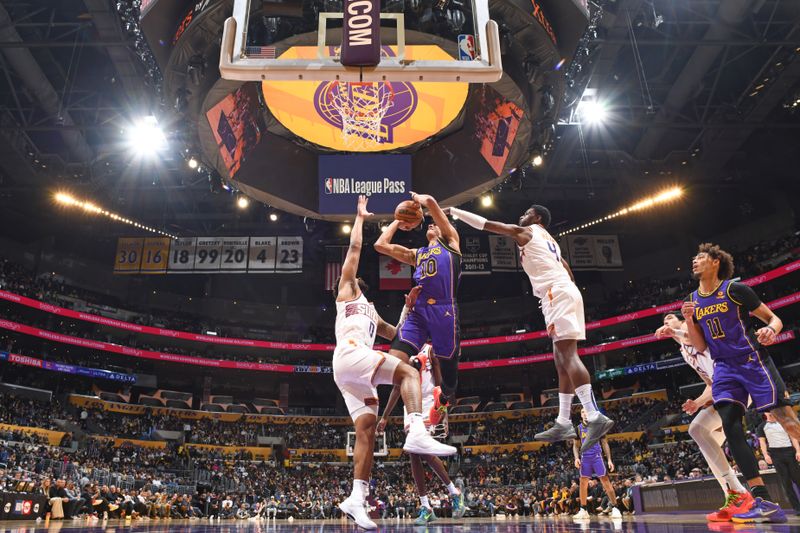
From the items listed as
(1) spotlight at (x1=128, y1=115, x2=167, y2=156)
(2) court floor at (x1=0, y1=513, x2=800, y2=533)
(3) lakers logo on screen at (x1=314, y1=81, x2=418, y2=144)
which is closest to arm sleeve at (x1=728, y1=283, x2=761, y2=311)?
(2) court floor at (x1=0, y1=513, x2=800, y2=533)

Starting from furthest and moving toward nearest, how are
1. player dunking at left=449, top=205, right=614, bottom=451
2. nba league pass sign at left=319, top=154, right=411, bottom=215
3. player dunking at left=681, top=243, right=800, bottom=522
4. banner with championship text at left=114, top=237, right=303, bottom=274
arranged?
banner with championship text at left=114, top=237, right=303, bottom=274, nba league pass sign at left=319, top=154, right=411, bottom=215, player dunking at left=449, top=205, right=614, bottom=451, player dunking at left=681, top=243, right=800, bottom=522

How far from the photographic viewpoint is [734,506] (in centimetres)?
442

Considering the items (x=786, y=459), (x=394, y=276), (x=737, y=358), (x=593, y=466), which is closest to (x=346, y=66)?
(x=737, y=358)

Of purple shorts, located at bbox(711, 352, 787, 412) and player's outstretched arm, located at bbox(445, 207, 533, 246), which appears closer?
purple shorts, located at bbox(711, 352, 787, 412)

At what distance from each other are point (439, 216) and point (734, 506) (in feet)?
11.3

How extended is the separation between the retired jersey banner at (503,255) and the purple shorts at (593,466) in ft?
63.2

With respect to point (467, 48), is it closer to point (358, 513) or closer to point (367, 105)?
point (358, 513)

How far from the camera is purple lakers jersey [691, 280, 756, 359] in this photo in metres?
4.48

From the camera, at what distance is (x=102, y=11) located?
14.8m

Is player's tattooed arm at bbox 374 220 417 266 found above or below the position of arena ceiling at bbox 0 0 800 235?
below

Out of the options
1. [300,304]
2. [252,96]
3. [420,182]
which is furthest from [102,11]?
[300,304]

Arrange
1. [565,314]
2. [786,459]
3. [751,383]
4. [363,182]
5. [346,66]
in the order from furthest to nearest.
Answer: [363,182], [786,459], [565,314], [346,66], [751,383]

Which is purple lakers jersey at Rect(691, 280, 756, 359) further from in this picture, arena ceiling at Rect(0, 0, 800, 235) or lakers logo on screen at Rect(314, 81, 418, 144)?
arena ceiling at Rect(0, 0, 800, 235)

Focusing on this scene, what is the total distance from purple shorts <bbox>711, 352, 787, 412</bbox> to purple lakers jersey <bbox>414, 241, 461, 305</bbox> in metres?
2.41
